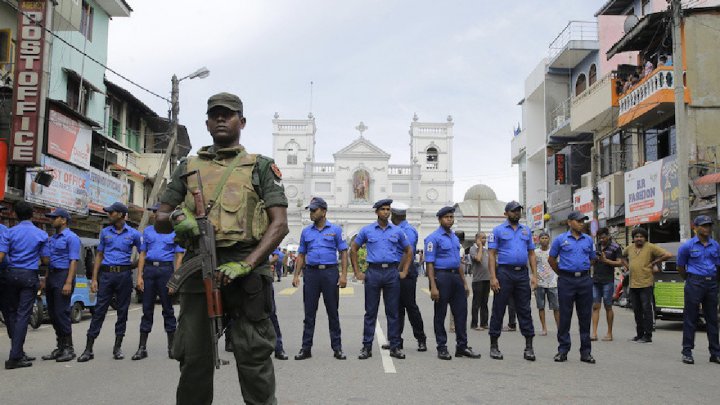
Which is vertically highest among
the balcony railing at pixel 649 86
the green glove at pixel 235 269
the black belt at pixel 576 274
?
the balcony railing at pixel 649 86

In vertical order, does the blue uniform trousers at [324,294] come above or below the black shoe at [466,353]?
above

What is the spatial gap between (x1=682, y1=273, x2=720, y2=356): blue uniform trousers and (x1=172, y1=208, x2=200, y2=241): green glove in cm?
705

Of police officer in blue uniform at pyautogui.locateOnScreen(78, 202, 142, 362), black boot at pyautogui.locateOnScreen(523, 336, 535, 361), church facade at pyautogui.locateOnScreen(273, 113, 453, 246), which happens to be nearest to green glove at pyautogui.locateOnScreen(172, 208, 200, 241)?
police officer in blue uniform at pyautogui.locateOnScreen(78, 202, 142, 362)

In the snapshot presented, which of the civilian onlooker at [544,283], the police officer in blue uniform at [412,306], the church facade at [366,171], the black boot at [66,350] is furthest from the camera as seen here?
the church facade at [366,171]

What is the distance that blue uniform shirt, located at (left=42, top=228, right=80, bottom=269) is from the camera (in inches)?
326

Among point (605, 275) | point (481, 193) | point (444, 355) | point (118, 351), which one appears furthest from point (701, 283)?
point (481, 193)

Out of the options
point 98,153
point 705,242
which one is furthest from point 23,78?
point 705,242

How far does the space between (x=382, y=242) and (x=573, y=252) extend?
243 cm

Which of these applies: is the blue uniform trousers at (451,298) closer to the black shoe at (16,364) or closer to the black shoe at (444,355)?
the black shoe at (444,355)

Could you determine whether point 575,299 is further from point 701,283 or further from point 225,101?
point 225,101

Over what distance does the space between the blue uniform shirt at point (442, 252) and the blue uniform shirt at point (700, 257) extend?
9.46 ft

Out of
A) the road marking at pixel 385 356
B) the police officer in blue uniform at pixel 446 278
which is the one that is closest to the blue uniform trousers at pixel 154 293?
the road marking at pixel 385 356

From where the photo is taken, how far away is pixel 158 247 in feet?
27.9

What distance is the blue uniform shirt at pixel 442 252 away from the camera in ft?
28.9
